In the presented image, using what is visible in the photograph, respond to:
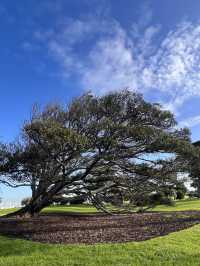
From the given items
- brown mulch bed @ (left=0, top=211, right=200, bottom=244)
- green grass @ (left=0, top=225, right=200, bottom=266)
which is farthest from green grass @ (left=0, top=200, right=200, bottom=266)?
brown mulch bed @ (left=0, top=211, right=200, bottom=244)

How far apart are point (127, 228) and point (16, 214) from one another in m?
8.62

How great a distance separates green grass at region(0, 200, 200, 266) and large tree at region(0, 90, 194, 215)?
6542 millimetres

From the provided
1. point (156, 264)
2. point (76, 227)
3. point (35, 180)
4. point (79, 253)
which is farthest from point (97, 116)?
point (156, 264)

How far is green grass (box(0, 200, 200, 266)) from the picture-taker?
7.98 m

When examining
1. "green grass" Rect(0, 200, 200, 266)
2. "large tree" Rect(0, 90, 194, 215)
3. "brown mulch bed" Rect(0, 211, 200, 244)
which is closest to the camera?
"green grass" Rect(0, 200, 200, 266)

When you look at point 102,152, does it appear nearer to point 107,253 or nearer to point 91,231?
point 91,231

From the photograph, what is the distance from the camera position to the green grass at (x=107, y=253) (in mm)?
7984

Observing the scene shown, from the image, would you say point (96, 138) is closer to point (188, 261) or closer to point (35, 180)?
point (35, 180)

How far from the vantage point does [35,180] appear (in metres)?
19.3

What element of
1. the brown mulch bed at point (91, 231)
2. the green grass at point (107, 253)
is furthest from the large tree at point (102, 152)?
the green grass at point (107, 253)

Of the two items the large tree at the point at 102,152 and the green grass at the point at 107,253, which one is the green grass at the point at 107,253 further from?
the large tree at the point at 102,152

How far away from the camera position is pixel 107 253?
8.72m

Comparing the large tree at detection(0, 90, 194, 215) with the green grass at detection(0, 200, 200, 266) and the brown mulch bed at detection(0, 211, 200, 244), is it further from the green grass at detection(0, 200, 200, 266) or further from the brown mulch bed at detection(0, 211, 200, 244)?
the green grass at detection(0, 200, 200, 266)

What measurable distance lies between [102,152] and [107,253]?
9.08 m
